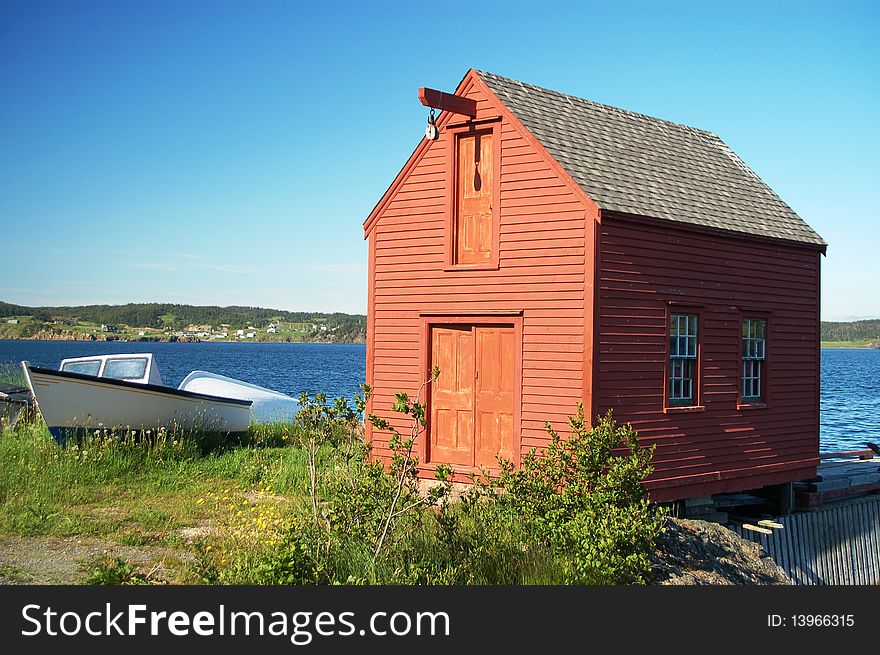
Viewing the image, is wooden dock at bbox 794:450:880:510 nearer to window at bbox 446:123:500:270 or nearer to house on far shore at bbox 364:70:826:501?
house on far shore at bbox 364:70:826:501

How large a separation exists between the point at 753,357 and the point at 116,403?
1243 cm

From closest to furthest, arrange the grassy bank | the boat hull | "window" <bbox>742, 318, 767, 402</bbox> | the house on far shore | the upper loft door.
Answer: the grassy bank
the house on far shore
the upper loft door
"window" <bbox>742, 318, 767, 402</bbox>
the boat hull

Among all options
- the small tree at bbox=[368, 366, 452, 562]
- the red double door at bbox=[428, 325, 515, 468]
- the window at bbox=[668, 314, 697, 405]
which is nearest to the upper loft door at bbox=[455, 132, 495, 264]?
the red double door at bbox=[428, 325, 515, 468]

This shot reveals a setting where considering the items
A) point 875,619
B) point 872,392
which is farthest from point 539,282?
point 872,392

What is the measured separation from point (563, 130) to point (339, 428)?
24.1 ft

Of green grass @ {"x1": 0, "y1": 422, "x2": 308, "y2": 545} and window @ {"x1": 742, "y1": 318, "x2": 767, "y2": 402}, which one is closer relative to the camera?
green grass @ {"x1": 0, "y1": 422, "x2": 308, "y2": 545}

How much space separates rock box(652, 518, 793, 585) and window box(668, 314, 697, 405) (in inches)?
81.0

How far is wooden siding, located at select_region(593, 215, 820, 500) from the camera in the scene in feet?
49.8

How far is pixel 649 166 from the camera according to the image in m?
17.5

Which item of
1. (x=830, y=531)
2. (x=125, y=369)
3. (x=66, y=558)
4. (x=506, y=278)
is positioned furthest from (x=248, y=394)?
(x=66, y=558)

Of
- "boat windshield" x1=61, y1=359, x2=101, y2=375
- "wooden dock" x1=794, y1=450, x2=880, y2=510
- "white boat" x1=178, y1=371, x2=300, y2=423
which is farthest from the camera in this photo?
"white boat" x1=178, y1=371, x2=300, y2=423

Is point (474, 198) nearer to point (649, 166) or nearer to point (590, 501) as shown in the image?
point (649, 166)

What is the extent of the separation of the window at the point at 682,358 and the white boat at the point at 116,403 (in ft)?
32.1

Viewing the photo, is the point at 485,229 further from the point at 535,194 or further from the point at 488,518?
the point at 488,518
